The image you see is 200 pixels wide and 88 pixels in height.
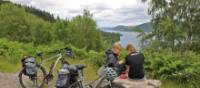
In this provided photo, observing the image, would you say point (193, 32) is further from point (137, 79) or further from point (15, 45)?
point (137, 79)

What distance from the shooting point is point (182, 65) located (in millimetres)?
13492

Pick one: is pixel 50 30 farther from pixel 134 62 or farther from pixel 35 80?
pixel 134 62

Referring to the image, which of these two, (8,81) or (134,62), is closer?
(134,62)

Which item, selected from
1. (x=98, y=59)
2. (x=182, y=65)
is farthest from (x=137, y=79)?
(x=98, y=59)

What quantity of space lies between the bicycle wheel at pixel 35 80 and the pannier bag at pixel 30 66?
5.9 inches

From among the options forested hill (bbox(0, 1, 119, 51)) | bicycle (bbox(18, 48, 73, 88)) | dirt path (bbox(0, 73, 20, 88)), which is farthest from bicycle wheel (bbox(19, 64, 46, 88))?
forested hill (bbox(0, 1, 119, 51))

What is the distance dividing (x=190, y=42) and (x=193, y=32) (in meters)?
0.76

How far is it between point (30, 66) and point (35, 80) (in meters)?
0.58

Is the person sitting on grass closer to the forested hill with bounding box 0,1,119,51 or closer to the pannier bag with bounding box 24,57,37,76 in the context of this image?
the pannier bag with bounding box 24,57,37,76

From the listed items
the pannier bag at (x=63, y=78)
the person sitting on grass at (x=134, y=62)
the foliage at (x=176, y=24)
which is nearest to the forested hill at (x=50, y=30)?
the foliage at (x=176, y=24)

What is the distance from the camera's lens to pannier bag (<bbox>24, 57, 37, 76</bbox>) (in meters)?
11.7

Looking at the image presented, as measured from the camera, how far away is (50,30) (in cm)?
7819

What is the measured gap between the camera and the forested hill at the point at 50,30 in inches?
2640

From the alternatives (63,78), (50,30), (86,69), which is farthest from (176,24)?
(50,30)
